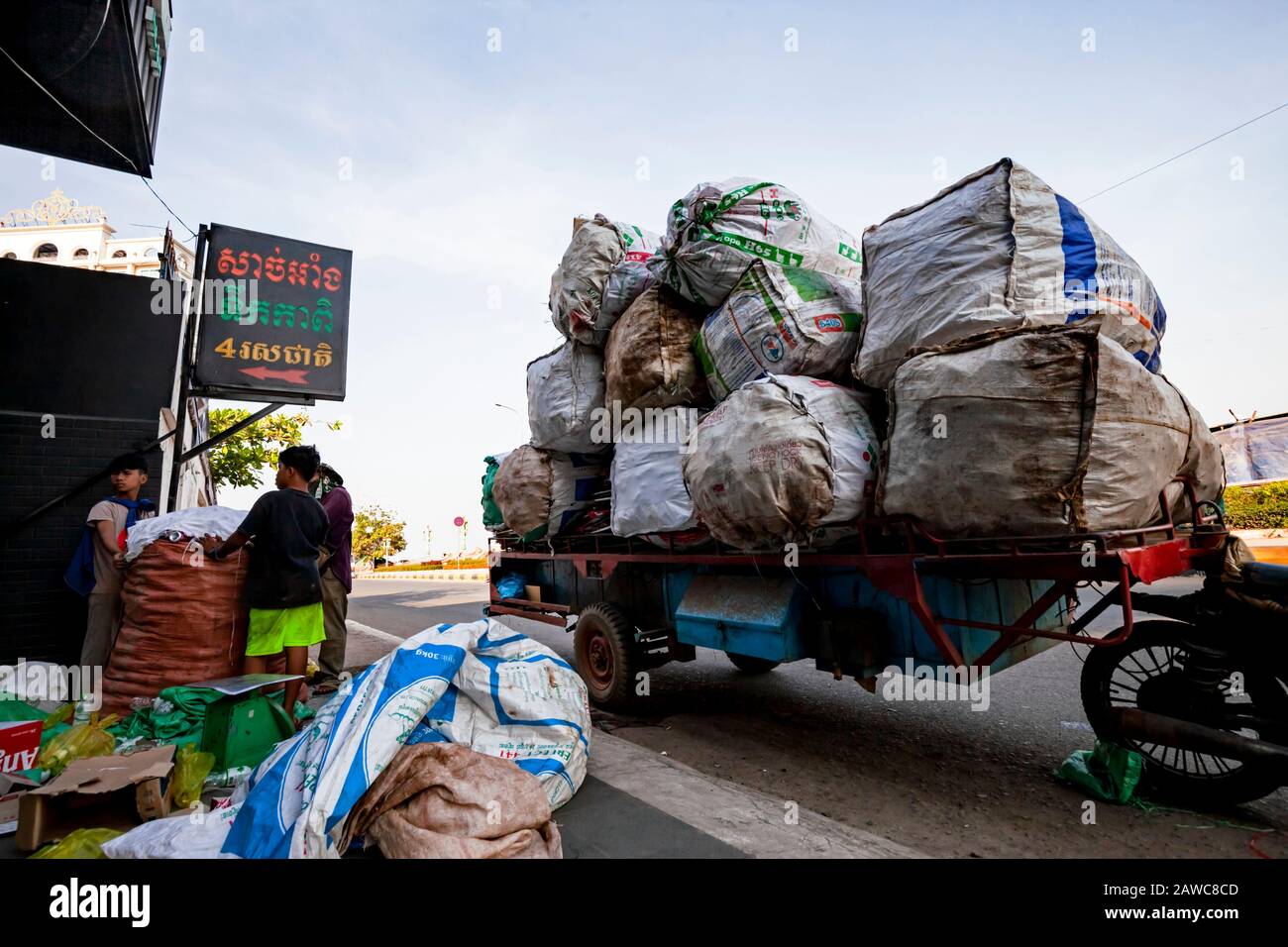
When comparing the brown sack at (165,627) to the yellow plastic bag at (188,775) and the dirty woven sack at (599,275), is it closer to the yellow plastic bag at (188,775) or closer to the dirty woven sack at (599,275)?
the yellow plastic bag at (188,775)

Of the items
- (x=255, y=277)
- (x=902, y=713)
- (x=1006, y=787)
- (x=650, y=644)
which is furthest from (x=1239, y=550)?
(x=255, y=277)

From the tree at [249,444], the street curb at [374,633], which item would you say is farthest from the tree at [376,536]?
the street curb at [374,633]

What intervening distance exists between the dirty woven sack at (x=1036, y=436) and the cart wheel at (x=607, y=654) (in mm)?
2467

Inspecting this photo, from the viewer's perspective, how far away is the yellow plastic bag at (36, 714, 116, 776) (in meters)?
2.72

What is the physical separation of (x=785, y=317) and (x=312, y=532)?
2964mm

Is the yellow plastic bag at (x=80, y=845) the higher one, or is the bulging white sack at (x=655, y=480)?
the bulging white sack at (x=655, y=480)

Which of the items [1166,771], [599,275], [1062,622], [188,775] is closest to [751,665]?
[1062,622]

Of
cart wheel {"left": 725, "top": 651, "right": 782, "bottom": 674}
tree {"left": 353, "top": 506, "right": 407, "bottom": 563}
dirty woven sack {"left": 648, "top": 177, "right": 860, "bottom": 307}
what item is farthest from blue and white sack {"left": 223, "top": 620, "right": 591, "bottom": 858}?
tree {"left": 353, "top": 506, "right": 407, "bottom": 563}

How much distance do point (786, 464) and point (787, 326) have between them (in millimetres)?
852

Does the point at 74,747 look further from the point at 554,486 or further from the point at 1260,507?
the point at 1260,507

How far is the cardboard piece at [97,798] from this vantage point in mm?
2088

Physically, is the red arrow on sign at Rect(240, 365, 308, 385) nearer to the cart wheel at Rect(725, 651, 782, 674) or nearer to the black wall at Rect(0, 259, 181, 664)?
the black wall at Rect(0, 259, 181, 664)

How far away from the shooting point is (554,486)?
4.99m

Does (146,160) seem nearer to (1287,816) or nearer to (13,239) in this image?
(1287,816)
